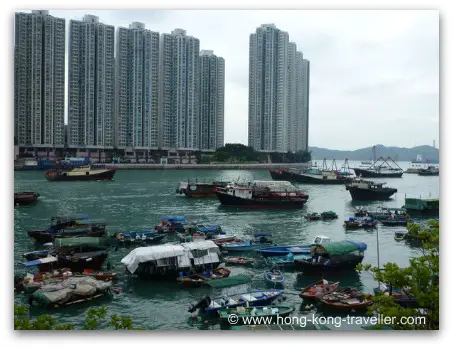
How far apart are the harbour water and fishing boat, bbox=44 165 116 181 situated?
0.92 meters

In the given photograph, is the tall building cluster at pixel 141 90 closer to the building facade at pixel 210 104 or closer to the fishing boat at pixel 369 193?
the building facade at pixel 210 104

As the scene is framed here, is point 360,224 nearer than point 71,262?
No

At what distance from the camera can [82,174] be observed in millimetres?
46500

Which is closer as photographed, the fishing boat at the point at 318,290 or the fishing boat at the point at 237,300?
the fishing boat at the point at 237,300

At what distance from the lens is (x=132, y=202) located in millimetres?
32031

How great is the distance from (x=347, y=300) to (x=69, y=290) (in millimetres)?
7148

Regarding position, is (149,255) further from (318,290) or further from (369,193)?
(369,193)

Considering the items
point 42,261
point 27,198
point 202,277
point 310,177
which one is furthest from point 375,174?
point 42,261

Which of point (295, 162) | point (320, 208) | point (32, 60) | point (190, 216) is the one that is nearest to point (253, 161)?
point (295, 162)

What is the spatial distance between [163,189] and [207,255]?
93.1ft

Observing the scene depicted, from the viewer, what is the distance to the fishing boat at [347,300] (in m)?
10.9

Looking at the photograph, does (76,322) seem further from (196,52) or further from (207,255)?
(196,52)

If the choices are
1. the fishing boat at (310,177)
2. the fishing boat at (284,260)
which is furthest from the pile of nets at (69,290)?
the fishing boat at (310,177)

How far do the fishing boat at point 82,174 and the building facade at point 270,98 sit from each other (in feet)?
71.6
